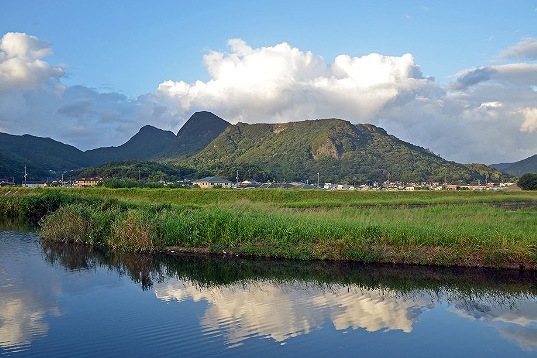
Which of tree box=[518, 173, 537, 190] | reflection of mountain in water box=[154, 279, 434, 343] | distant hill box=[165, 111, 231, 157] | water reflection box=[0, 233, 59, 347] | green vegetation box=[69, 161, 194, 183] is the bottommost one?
reflection of mountain in water box=[154, 279, 434, 343]

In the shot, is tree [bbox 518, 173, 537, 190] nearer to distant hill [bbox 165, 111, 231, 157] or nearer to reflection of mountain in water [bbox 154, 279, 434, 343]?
reflection of mountain in water [bbox 154, 279, 434, 343]

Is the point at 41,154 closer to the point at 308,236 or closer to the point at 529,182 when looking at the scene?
the point at 529,182

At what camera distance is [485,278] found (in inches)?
559

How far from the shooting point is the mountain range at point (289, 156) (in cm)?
10562

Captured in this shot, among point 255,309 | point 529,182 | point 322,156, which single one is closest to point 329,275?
point 255,309

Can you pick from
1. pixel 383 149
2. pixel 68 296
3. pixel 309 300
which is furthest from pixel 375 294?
pixel 383 149

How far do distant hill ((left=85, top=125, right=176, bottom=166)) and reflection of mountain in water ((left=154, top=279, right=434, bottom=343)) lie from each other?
150m

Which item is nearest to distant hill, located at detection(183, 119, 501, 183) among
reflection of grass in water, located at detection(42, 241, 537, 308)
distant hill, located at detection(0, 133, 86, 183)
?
distant hill, located at detection(0, 133, 86, 183)

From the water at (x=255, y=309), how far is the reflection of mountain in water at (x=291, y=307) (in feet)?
0.09

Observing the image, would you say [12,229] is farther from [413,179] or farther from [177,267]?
[413,179]

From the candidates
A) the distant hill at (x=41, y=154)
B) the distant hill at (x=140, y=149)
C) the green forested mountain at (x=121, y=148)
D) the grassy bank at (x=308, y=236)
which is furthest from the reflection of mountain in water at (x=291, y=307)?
the distant hill at (x=140, y=149)

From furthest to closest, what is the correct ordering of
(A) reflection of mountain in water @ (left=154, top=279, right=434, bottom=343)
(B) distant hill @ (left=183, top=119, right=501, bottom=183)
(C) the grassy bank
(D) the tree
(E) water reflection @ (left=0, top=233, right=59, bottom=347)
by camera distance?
(B) distant hill @ (left=183, top=119, right=501, bottom=183) → (D) the tree → (C) the grassy bank → (A) reflection of mountain in water @ (left=154, top=279, right=434, bottom=343) → (E) water reflection @ (left=0, top=233, right=59, bottom=347)

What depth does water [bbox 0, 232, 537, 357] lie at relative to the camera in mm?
8953

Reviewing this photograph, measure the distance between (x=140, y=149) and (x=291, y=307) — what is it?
170644 mm
